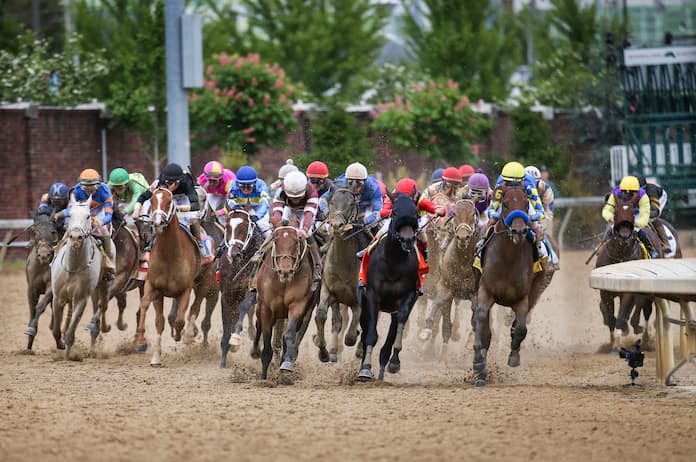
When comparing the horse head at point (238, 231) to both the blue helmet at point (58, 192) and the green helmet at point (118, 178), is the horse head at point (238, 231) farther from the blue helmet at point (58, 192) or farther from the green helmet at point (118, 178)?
the blue helmet at point (58, 192)

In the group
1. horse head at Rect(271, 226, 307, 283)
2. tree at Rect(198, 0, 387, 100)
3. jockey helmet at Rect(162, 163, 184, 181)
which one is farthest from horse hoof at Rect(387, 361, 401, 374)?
tree at Rect(198, 0, 387, 100)

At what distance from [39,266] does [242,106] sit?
38.8ft

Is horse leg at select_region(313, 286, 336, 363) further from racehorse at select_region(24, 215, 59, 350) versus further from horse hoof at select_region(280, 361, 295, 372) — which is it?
racehorse at select_region(24, 215, 59, 350)

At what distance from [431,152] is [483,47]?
7.99 metres

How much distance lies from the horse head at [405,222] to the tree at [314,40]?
21682mm

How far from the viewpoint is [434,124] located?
27.8 meters

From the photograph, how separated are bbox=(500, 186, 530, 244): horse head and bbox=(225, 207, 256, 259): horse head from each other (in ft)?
8.77

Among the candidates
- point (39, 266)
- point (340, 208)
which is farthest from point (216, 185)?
point (340, 208)

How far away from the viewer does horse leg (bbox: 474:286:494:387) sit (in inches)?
470

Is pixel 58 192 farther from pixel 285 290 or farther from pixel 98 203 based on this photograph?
pixel 285 290

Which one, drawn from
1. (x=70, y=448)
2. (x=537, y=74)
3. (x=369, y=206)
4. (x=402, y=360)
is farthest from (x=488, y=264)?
(x=537, y=74)

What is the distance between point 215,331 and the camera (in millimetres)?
17031

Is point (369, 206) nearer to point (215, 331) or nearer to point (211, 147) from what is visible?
point (215, 331)

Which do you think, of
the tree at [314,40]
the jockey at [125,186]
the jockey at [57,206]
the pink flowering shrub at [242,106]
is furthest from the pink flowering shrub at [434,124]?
the jockey at [57,206]
